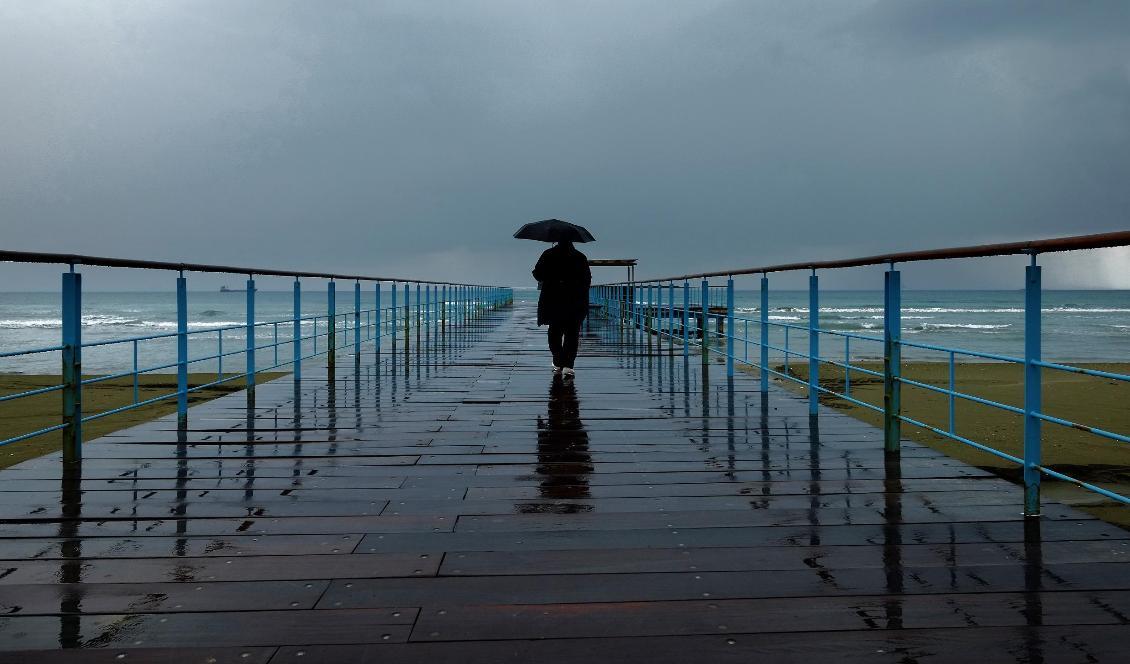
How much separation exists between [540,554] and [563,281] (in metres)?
5.71

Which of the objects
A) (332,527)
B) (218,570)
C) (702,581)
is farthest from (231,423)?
(702,581)

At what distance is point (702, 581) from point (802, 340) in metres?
33.5

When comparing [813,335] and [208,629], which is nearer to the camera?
[208,629]

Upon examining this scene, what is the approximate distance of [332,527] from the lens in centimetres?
316

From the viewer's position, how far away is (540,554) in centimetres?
281

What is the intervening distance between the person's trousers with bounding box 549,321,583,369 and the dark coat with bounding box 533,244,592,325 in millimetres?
171

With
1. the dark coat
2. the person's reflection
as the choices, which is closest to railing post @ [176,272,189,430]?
the person's reflection

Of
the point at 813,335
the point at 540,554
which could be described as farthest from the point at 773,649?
the point at 813,335

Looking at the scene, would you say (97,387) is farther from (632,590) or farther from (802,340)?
(802,340)

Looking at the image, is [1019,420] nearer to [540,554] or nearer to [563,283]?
[563,283]

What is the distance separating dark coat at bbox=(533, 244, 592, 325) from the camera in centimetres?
840

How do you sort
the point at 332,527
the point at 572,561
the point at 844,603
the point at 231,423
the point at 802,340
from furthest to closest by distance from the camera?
1. the point at 802,340
2. the point at 231,423
3. the point at 332,527
4. the point at 572,561
5. the point at 844,603

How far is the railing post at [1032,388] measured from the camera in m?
3.20

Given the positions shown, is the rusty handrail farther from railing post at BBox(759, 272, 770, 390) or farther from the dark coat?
railing post at BBox(759, 272, 770, 390)
